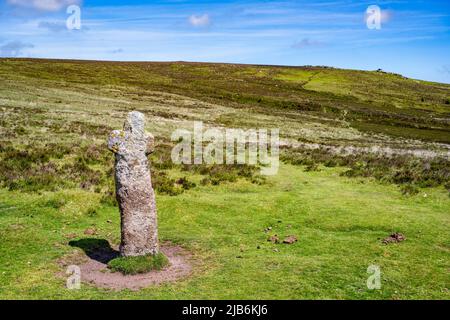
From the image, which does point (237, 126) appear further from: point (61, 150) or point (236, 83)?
point (236, 83)

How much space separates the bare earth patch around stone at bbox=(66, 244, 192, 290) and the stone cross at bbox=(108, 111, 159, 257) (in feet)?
2.62

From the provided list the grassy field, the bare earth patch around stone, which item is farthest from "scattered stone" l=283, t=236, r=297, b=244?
the bare earth patch around stone

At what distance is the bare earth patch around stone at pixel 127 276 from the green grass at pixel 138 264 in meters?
0.14

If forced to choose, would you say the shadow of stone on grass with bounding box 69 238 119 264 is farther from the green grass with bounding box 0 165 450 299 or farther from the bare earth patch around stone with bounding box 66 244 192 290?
the green grass with bounding box 0 165 450 299

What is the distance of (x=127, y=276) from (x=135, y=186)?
9.22 ft

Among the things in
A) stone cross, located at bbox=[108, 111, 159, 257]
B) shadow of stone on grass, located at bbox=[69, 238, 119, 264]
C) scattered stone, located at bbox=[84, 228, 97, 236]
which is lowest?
shadow of stone on grass, located at bbox=[69, 238, 119, 264]

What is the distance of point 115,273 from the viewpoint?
13.4m

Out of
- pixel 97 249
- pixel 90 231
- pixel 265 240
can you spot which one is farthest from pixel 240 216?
pixel 97 249

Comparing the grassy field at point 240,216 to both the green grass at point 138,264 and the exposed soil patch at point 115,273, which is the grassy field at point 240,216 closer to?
the exposed soil patch at point 115,273

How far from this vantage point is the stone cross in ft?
43.2

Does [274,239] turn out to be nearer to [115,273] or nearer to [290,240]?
[290,240]
